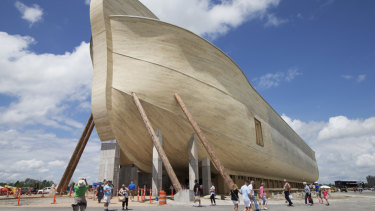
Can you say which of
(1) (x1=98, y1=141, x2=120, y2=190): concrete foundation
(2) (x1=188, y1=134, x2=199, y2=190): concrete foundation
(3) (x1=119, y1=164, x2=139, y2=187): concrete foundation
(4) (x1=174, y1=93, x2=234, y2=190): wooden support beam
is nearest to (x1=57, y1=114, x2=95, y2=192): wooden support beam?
(1) (x1=98, y1=141, x2=120, y2=190): concrete foundation

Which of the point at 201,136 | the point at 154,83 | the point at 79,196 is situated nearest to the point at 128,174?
the point at 201,136

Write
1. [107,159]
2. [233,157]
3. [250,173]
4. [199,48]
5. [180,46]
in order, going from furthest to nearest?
1. [250,173]
2. [233,157]
3. [199,48]
4. [180,46]
5. [107,159]

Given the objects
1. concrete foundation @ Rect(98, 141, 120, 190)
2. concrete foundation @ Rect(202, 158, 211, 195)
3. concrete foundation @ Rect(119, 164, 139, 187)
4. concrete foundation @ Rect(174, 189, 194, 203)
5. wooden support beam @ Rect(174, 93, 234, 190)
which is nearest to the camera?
concrete foundation @ Rect(174, 189, 194, 203)

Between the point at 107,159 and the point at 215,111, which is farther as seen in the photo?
the point at 215,111

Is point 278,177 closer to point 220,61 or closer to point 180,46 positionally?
point 220,61

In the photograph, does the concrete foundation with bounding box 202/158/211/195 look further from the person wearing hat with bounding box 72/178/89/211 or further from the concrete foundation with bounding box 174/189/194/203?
the person wearing hat with bounding box 72/178/89/211

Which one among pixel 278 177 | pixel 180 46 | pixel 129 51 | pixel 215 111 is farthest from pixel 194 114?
pixel 278 177

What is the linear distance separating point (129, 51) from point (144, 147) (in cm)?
639

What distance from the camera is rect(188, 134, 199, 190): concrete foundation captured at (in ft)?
51.3

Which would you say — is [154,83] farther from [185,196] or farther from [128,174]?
[185,196]

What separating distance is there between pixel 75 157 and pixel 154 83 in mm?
8041

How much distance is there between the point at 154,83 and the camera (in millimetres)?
15039

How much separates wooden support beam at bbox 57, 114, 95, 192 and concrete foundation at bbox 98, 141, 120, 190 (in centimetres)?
288

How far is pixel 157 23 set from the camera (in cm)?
1561
